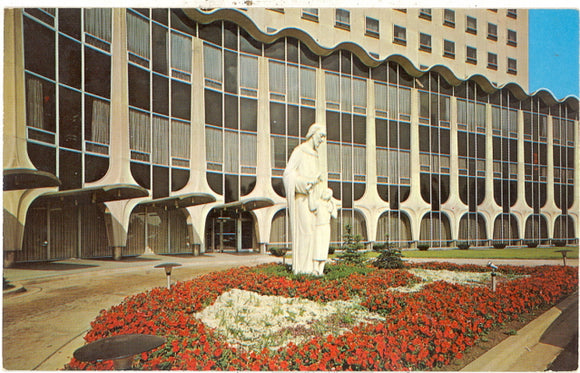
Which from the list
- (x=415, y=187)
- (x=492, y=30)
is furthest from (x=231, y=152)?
(x=492, y=30)

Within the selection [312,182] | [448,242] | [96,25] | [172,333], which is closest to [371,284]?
[312,182]

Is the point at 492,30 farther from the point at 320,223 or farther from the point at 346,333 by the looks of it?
the point at 346,333

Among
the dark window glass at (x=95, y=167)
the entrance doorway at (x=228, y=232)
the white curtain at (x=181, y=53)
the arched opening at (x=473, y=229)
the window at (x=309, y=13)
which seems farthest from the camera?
the entrance doorway at (x=228, y=232)

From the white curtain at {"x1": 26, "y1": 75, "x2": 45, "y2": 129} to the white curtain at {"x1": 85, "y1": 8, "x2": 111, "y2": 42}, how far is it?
152 centimetres

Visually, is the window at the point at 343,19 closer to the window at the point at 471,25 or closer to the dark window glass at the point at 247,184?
the window at the point at 471,25

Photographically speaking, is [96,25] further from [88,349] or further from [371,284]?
[371,284]

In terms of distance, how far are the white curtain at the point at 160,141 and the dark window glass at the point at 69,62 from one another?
2.52 m

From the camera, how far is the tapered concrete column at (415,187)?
395 inches

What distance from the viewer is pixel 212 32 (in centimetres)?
982

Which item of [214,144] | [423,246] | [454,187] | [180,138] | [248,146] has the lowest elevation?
[423,246]

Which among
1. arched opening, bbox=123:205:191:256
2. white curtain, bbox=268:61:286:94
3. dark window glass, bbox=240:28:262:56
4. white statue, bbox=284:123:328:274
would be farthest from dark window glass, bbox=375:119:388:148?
arched opening, bbox=123:205:191:256

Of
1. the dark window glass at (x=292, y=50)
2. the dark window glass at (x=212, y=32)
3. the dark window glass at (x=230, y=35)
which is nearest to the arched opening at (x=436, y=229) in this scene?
the dark window glass at (x=292, y=50)

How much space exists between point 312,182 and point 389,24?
656 centimetres

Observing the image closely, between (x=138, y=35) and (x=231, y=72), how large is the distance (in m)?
2.47
